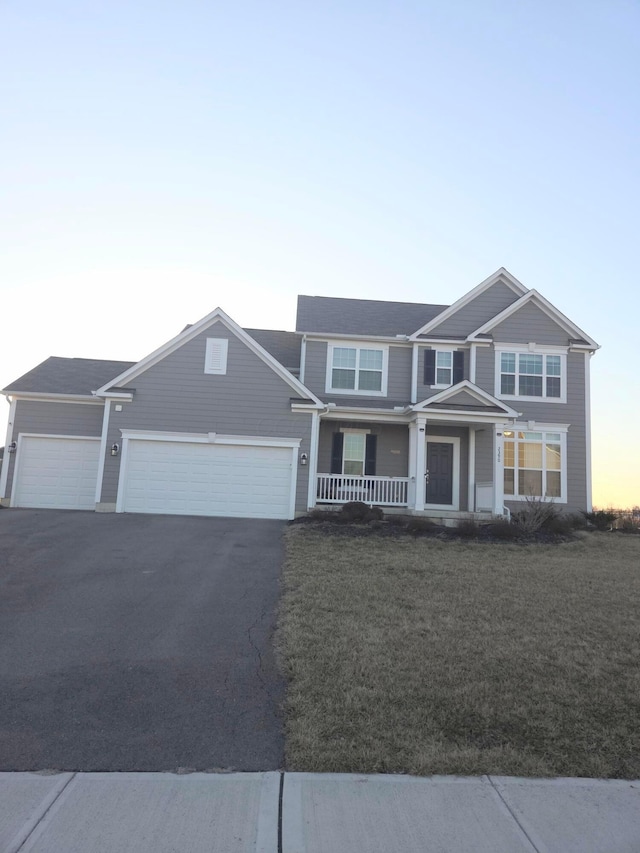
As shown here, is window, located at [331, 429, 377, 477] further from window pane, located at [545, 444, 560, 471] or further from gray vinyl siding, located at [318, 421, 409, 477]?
window pane, located at [545, 444, 560, 471]

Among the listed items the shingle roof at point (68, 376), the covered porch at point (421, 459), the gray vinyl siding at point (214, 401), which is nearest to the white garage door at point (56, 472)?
the shingle roof at point (68, 376)

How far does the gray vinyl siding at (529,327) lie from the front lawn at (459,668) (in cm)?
1051

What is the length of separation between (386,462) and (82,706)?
15.3 metres

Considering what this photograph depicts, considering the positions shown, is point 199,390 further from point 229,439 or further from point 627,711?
point 627,711

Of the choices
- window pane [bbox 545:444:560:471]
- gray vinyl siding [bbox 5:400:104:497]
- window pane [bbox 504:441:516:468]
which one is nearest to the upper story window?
window pane [bbox 545:444:560:471]

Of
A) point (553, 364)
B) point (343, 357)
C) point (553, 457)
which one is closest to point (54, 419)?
point (343, 357)

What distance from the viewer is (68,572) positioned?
10039 millimetres

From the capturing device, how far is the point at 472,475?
19.4m

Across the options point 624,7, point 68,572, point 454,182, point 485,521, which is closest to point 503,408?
point 485,521

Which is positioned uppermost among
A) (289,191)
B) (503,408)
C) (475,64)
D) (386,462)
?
(475,64)

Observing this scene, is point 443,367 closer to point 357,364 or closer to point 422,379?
point 422,379

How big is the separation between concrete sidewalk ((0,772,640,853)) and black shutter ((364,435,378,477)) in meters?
15.6

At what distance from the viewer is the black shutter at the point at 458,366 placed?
20188mm

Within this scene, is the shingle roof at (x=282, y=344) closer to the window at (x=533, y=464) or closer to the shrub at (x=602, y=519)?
the window at (x=533, y=464)
